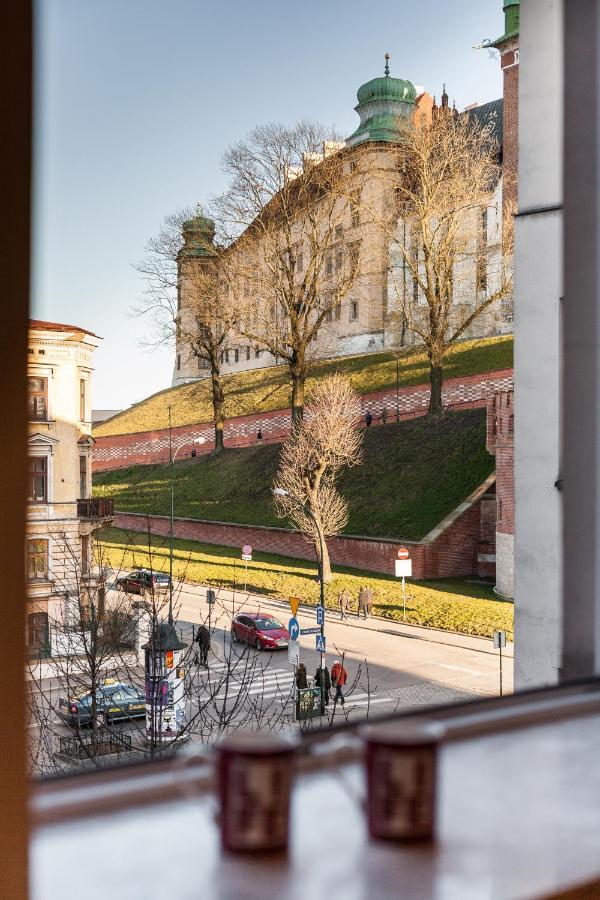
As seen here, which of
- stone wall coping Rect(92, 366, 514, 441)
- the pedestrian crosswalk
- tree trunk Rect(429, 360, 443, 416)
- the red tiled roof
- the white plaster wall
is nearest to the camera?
the red tiled roof

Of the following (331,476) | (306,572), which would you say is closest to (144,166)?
(306,572)

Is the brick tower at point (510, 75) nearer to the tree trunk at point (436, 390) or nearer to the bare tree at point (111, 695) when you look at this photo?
the tree trunk at point (436, 390)

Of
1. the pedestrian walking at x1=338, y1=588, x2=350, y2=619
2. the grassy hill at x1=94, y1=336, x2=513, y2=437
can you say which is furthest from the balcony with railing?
the grassy hill at x1=94, y1=336, x2=513, y2=437

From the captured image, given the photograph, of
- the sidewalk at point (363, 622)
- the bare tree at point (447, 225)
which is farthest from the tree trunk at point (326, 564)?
the bare tree at point (447, 225)

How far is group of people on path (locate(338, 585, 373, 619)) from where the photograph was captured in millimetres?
10609

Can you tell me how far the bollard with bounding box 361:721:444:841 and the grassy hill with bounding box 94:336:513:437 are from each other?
1322 cm

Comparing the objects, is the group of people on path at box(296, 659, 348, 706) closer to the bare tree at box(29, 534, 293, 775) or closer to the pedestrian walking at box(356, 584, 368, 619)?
the bare tree at box(29, 534, 293, 775)

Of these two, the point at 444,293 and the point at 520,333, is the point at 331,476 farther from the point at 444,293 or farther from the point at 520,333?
the point at 520,333

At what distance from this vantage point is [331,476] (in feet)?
48.1

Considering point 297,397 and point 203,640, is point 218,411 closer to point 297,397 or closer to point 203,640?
point 297,397

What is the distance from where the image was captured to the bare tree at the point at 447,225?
13.7m

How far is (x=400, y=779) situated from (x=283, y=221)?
38.1ft

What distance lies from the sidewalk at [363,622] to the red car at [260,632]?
1.68 feet

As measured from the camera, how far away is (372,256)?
1589 centimetres
